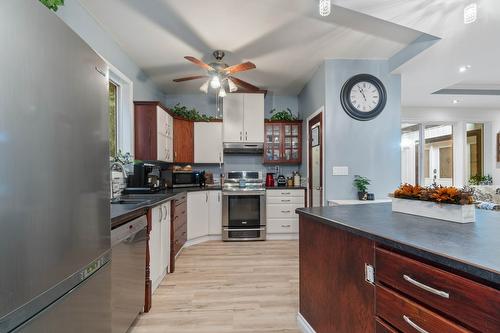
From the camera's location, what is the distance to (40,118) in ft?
2.66

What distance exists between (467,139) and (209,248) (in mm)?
6325

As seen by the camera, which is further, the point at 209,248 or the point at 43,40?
the point at 209,248

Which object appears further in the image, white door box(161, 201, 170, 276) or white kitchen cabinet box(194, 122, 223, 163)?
white kitchen cabinet box(194, 122, 223, 163)

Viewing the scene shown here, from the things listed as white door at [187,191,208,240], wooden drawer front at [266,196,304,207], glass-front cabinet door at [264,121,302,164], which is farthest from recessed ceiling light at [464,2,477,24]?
white door at [187,191,208,240]

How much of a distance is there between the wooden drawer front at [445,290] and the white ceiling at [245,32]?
2262mm

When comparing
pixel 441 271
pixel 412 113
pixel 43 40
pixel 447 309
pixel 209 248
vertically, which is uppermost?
pixel 412 113

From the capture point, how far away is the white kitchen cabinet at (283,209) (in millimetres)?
4188

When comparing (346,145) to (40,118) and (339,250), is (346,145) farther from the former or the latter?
(40,118)

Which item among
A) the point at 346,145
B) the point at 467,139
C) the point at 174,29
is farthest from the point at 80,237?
the point at 467,139

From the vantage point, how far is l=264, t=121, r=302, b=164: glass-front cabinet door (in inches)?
183

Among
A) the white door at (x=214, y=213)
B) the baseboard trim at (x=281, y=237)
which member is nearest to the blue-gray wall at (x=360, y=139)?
the baseboard trim at (x=281, y=237)

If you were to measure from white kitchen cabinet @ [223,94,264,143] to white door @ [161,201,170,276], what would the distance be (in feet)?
6.65

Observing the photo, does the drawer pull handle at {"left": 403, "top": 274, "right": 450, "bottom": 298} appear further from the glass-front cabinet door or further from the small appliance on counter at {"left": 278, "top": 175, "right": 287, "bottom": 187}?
the glass-front cabinet door

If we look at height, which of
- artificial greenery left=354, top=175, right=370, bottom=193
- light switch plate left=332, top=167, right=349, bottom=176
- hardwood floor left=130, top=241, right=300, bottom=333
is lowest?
hardwood floor left=130, top=241, right=300, bottom=333
